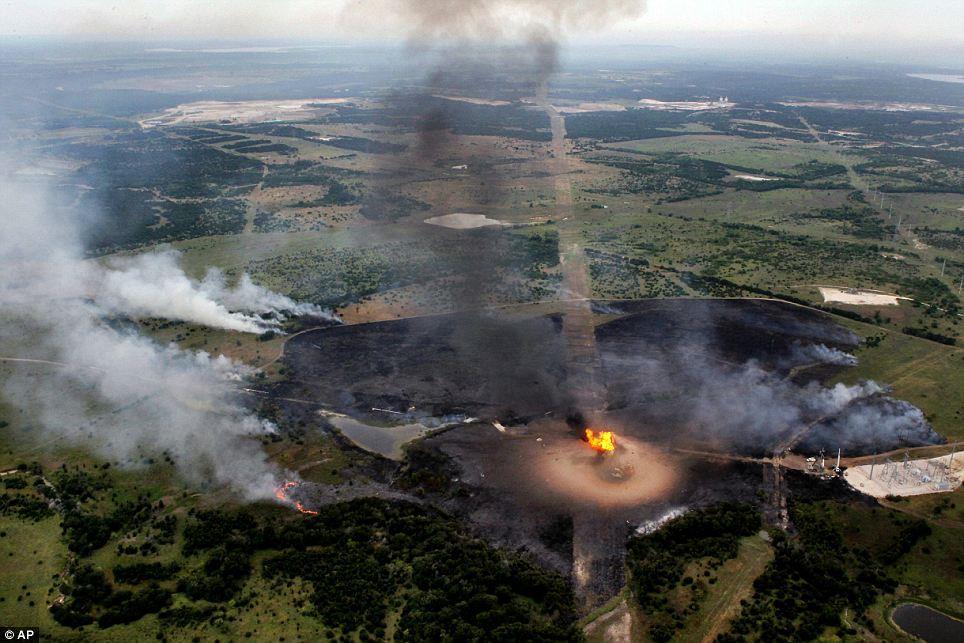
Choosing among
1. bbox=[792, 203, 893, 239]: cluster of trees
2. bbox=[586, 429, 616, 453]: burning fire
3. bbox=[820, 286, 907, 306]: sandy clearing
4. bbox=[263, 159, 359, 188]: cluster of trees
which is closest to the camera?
bbox=[586, 429, 616, 453]: burning fire

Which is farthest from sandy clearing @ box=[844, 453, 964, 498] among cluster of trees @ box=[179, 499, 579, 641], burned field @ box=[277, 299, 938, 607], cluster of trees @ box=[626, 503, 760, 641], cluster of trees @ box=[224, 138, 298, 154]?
cluster of trees @ box=[224, 138, 298, 154]

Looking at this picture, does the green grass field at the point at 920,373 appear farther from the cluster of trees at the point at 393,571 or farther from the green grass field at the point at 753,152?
the green grass field at the point at 753,152

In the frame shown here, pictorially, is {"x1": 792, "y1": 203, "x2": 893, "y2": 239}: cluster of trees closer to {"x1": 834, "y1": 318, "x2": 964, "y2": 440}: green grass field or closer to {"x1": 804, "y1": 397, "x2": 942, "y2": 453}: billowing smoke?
{"x1": 834, "y1": 318, "x2": 964, "y2": 440}: green grass field

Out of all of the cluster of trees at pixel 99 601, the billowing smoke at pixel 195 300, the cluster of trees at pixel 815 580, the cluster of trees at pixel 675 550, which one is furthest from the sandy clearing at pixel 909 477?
the billowing smoke at pixel 195 300

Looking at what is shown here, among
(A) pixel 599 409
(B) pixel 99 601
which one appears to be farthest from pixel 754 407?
(B) pixel 99 601

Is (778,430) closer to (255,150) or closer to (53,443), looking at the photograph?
(53,443)

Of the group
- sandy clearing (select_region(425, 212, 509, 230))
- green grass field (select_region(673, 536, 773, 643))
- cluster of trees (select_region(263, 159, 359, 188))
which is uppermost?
cluster of trees (select_region(263, 159, 359, 188))

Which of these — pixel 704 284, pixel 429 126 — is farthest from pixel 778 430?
pixel 429 126
